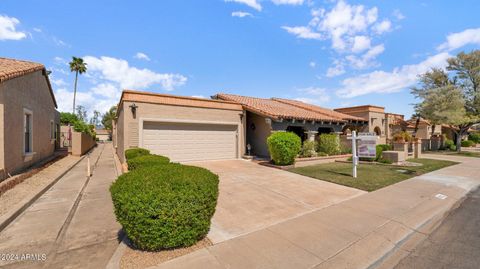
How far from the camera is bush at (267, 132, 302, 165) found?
38.0 ft

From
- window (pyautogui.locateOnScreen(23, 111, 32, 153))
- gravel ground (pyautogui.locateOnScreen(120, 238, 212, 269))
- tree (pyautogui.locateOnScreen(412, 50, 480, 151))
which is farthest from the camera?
tree (pyautogui.locateOnScreen(412, 50, 480, 151))

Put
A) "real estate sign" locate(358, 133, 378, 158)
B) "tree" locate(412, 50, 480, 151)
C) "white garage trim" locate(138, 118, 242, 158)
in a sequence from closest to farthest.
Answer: "real estate sign" locate(358, 133, 378, 158), "white garage trim" locate(138, 118, 242, 158), "tree" locate(412, 50, 480, 151)

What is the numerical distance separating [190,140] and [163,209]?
400 inches

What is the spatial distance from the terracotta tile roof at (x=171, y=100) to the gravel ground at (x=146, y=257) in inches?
366

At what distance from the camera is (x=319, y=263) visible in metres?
3.35

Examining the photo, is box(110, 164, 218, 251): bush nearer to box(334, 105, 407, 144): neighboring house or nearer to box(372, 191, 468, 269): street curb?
box(372, 191, 468, 269): street curb

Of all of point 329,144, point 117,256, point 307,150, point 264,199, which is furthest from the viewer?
point 329,144

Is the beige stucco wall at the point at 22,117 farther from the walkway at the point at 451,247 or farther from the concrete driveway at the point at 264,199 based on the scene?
the walkway at the point at 451,247

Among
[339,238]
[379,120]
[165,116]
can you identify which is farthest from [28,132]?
[379,120]

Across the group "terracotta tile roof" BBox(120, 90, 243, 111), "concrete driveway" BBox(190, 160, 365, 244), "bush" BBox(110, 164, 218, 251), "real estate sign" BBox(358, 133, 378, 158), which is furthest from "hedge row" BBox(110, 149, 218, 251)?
"real estate sign" BBox(358, 133, 378, 158)

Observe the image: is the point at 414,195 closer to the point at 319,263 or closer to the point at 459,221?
the point at 459,221

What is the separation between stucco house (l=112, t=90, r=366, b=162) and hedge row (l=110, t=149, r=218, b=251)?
8460 mm

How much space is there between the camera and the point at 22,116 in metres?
9.82

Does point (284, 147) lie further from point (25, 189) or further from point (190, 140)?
point (25, 189)
